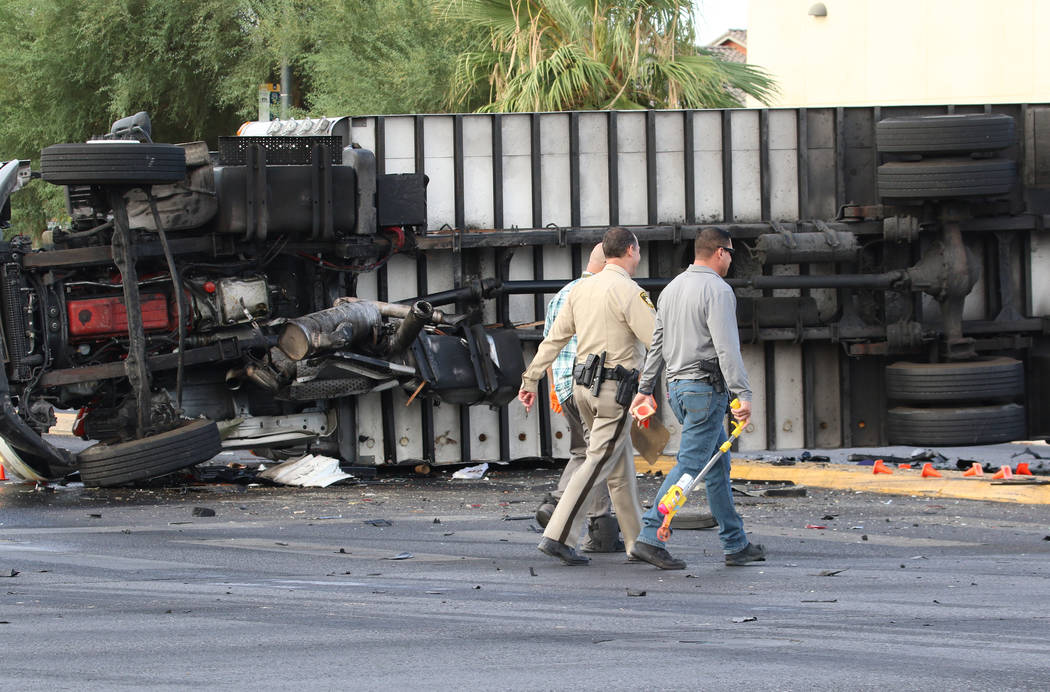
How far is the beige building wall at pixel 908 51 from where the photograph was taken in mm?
34250

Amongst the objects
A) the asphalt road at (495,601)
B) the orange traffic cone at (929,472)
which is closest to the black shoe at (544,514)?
the asphalt road at (495,601)

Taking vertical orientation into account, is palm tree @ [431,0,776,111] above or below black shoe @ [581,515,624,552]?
above

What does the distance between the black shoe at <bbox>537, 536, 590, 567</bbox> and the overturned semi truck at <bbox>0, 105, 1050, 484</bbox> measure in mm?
4009

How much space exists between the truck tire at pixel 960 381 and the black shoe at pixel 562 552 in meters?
5.25

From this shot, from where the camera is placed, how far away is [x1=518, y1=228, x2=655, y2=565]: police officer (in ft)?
28.9

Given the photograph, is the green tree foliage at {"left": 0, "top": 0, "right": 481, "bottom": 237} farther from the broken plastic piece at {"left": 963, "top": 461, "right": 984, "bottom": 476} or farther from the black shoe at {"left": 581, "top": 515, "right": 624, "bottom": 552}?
the black shoe at {"left": 581, "top": 515, "right": 624, "bottom": 552}

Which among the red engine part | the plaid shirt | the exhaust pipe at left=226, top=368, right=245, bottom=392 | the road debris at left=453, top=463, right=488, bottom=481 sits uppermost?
the red engine part

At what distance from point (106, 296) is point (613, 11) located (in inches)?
496

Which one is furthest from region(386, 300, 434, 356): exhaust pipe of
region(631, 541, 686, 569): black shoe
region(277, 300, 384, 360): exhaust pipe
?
region(631, 541, 686, 569): black shoe

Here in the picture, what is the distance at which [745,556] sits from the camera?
343 inches

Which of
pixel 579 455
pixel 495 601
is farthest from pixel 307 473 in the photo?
pixel 495 601

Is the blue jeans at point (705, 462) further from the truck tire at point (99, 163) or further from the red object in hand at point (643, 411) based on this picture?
the truck tire at point (99, 163)

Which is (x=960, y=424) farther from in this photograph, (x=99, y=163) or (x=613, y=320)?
(x=99, y=163)

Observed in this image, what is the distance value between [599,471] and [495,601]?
1.43m
